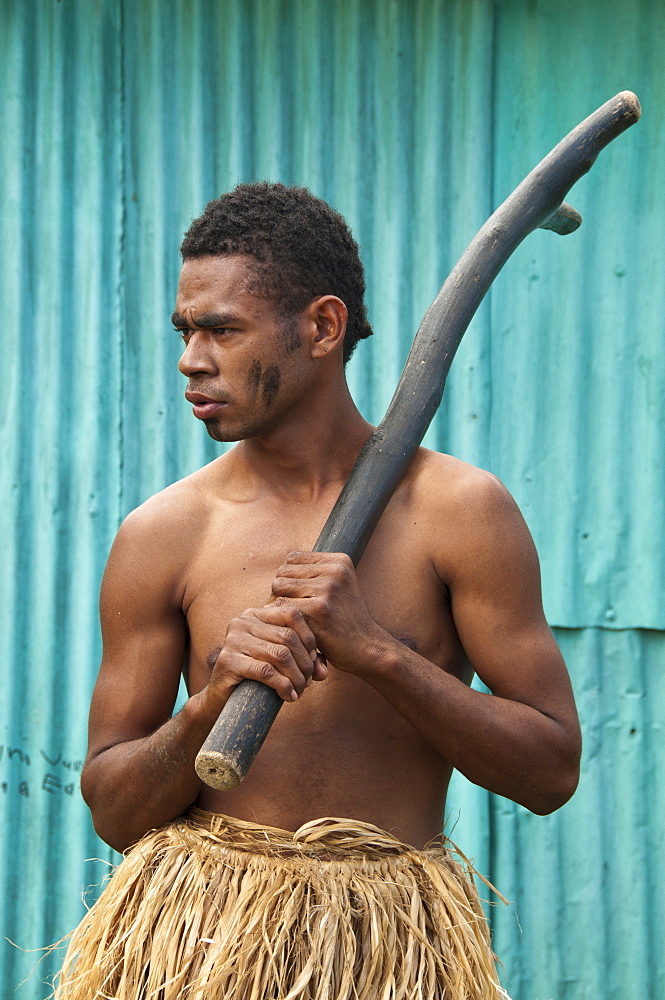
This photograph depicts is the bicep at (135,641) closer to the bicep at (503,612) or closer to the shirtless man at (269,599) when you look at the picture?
the shirtless man at (269,599)

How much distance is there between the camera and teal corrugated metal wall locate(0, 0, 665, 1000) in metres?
3.31

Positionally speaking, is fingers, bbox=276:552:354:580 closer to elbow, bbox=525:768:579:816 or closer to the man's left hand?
the man's left hand

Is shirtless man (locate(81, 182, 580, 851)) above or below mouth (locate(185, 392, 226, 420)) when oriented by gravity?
below

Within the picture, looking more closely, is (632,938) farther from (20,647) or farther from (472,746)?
(20,647)

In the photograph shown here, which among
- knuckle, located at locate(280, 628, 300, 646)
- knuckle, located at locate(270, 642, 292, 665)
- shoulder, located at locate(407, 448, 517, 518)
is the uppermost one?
shoulder, located at locate(407, 448, 517, 518)

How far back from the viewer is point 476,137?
337 centimetres

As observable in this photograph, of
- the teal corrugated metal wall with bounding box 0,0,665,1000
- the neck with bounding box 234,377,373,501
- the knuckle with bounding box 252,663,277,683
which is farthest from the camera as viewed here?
the teal corrugated metal wall with bounding box 0,0,665,1000

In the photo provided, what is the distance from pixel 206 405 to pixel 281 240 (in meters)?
0.36

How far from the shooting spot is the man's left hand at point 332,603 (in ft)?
5.99

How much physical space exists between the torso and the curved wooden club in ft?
0.42

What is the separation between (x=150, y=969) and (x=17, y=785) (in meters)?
1.59

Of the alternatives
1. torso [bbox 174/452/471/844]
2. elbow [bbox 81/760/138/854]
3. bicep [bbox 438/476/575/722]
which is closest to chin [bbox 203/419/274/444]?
torso [bbox 174/452/471/844]

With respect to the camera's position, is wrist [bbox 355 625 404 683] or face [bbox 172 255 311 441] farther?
face [bbox 172 255 311 441]

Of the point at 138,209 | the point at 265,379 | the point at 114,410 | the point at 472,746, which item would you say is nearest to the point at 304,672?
the point at 472,746
